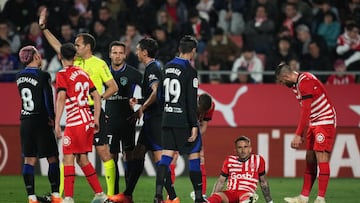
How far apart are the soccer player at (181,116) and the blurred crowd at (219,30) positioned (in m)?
6.59

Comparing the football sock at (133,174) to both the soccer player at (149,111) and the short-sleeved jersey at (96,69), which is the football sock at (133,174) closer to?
the soccer player at (149,111)

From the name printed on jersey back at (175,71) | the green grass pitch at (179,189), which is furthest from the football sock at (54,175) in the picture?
the name printed on jersey back at (175,71)

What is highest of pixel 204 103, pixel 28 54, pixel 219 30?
pixel 219 30

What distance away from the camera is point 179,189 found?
612 inches

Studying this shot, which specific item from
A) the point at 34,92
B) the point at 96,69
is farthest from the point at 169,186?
the point at 34,92

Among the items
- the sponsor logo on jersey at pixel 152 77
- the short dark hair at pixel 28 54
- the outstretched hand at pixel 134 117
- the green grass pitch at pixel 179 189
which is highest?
the short dark hair at pixel 28 54

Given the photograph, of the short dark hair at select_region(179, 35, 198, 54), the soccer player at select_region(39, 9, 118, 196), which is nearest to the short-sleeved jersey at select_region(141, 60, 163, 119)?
the soccer player at select_region(39, 9, 118, 196)

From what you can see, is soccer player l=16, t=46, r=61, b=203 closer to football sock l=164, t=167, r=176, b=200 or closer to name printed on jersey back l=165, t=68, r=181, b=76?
football sock l=164, t=167, r=176, b=200

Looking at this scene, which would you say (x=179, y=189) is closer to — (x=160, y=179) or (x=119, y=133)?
(x=119, y=133)

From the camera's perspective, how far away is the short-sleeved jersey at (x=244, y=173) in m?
12.4

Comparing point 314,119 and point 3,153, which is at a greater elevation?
point 314,119

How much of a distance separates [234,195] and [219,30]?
8.29 meters

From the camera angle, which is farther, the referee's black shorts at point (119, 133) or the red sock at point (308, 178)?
the red sock at point (308, 178)

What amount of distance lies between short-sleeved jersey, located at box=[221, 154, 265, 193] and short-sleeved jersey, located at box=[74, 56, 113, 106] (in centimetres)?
194
